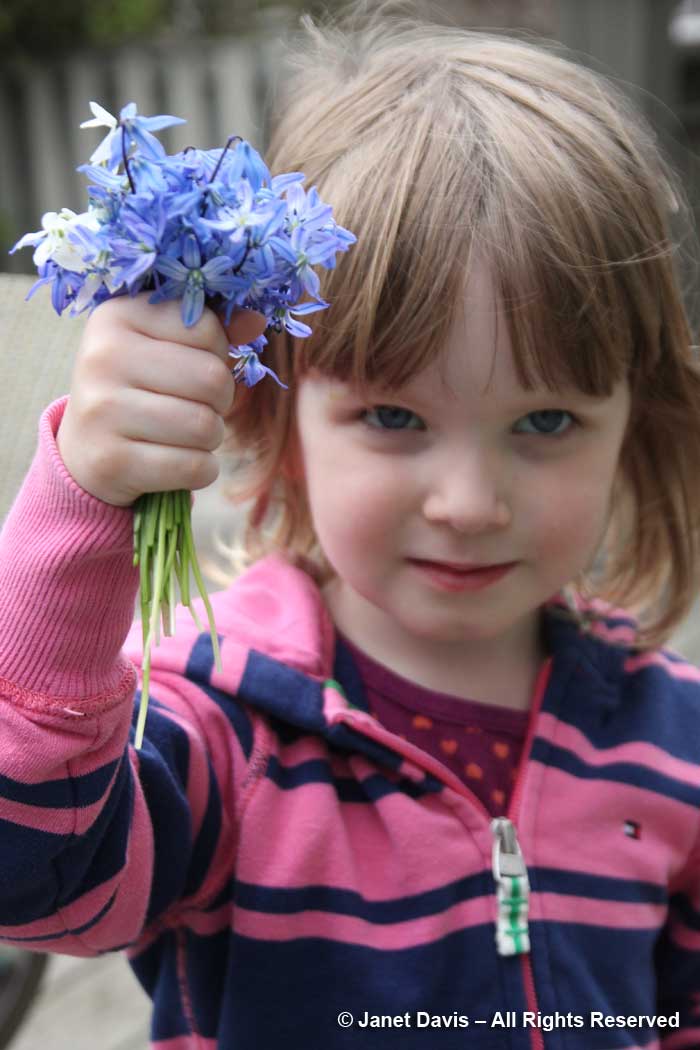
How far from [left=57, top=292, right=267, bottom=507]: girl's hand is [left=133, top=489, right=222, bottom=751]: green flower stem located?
2 cm

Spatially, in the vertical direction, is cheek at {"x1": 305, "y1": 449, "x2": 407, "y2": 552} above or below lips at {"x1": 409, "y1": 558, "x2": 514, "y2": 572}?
above

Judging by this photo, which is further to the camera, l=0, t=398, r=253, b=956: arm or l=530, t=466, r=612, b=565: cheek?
l=530, t=466, r=612, b=565: cheek

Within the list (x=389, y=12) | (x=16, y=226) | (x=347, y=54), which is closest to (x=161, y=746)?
(x=347, y=54)

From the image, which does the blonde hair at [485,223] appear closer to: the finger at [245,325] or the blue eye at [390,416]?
the blue eye at [390,416]

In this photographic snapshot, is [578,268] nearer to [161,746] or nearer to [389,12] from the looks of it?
[161,746]

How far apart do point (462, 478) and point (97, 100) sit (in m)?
5.39

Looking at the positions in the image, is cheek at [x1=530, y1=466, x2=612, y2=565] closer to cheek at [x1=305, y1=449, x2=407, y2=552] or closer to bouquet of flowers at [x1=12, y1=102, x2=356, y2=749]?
cheek at [x1=305, y1=449, x2=407, y2=552]

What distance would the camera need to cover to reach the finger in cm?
88

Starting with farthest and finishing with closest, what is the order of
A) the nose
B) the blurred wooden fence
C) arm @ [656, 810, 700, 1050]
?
the blurred wooden fence, arm @ [656, 810, 700, 1050], the nose

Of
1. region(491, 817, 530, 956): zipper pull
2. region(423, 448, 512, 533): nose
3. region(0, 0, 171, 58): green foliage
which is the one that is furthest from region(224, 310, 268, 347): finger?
region(0, 0, 171, 58): green foliage

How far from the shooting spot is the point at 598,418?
1.24 metres

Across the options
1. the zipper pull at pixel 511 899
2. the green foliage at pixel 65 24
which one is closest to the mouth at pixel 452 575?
the zipper pull at pixel 511 899

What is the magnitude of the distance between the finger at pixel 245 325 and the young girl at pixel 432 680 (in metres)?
0.22

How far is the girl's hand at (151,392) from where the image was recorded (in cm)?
86
